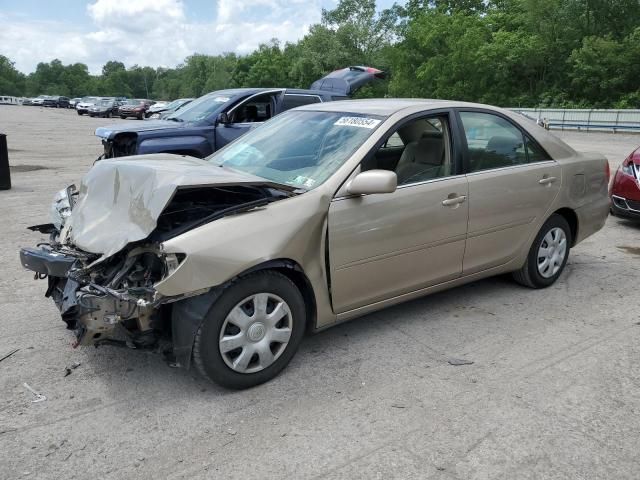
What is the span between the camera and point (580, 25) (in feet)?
151

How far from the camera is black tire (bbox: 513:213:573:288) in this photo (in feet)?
16.1

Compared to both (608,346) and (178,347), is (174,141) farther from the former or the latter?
(608,346)

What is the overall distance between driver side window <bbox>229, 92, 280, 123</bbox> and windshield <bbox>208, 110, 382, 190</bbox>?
16.6ft

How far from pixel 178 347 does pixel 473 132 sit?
2754 mm

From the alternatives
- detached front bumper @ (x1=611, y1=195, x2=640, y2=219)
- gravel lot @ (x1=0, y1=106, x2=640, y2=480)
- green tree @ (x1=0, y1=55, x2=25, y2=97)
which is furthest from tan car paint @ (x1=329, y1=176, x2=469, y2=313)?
green tree @ (x1=0, y1=55, x2=25, y2=97)

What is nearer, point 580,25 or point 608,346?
point 608,346

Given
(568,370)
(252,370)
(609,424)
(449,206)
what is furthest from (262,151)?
(609,424)

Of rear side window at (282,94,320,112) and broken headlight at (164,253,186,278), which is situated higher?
rear side window at (282,94,320,112)

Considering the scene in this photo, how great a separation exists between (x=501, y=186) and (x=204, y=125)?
590 centimetres

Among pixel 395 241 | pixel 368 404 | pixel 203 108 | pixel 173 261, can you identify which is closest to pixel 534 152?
pixel 395 241

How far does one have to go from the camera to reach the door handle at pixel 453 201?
407cm

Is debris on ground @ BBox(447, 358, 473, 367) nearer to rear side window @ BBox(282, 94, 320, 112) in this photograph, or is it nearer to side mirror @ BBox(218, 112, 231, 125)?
side mirror @ BBox(218, 112, 231, 125)

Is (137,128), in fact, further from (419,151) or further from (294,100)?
(419,151)

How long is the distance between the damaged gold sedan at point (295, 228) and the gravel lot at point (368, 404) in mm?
305
